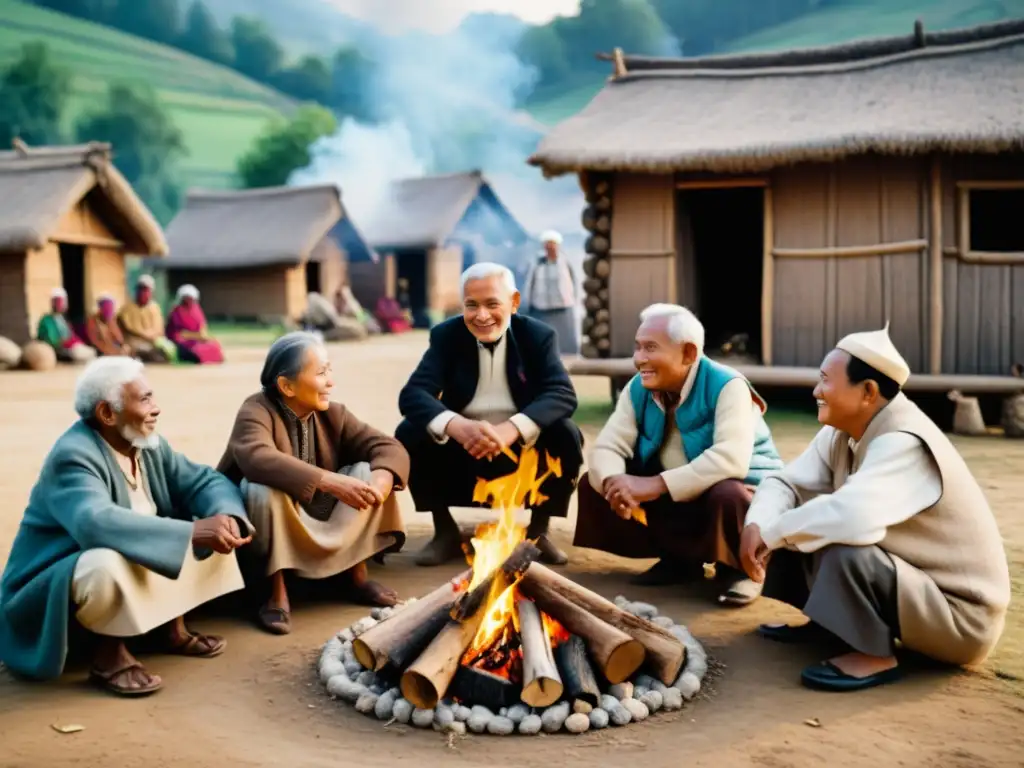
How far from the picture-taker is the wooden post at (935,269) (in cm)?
970

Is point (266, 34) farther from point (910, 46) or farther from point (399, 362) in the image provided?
point (910, 46)

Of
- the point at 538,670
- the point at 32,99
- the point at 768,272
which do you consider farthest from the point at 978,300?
the point at 32,99

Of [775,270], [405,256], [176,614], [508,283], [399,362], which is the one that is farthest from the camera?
[405,256]

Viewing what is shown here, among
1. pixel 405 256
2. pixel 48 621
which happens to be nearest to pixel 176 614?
pixel 48 621

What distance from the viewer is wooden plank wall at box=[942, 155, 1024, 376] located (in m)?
9.68

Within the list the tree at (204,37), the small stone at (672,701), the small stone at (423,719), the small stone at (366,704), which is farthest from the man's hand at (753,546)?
the tree at (204,37)

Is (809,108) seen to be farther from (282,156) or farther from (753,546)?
(282,156)

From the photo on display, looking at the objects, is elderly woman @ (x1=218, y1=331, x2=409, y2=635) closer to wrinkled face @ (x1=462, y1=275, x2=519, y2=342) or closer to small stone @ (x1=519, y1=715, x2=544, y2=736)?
wrinkled face @ (x1=462, y1=275, x2=519, y2=342)

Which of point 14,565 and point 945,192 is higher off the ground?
point 945,192

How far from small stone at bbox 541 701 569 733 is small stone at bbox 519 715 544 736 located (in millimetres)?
23

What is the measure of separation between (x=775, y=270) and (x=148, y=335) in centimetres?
1098

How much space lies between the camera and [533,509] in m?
5.43

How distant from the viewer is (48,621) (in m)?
3.62

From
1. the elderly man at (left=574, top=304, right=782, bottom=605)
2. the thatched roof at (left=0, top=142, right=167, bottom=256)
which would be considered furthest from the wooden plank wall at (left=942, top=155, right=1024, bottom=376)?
the thatched roof at (left=0, top=142, right=167, bottom=256)
